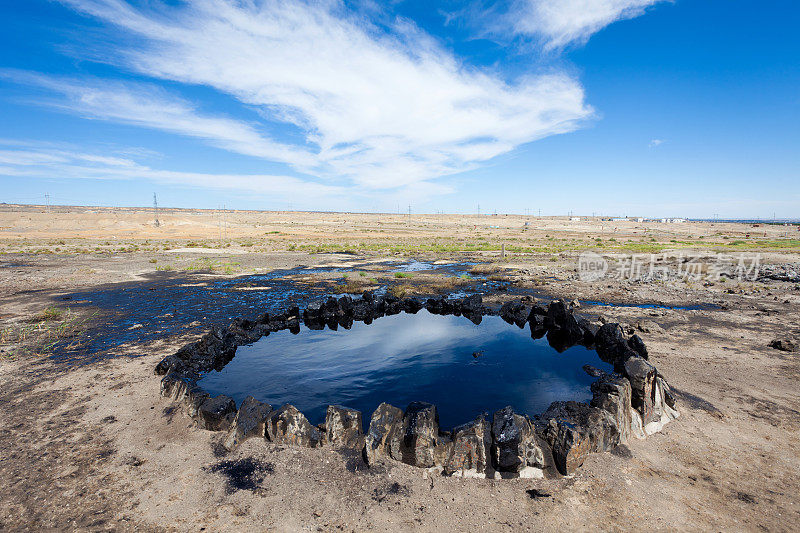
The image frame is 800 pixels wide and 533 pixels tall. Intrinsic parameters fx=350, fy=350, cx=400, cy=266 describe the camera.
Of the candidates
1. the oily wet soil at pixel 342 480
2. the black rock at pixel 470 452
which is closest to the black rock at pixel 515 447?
the black rock at pixel 470 452

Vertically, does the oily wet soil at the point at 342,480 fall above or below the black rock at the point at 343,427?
below

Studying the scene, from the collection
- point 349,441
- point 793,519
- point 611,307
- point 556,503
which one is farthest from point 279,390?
point 611,307

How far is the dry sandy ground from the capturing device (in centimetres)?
523

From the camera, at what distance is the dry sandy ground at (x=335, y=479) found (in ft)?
17.2

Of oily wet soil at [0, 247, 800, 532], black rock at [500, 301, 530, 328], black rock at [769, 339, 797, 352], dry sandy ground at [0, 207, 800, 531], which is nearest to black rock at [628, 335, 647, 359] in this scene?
dry sandy ground at [0, 207, 800, 531]

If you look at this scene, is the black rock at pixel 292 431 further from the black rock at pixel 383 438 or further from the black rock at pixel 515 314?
the black rock at pixel 515 314

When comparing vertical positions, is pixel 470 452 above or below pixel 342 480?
above

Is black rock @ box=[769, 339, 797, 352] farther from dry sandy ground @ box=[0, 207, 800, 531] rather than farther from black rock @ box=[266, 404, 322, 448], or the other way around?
black rock @ box=[266, 404, 322, 448]

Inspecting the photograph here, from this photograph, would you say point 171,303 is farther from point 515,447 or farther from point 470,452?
point 515,447

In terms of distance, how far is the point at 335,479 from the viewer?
6070mm

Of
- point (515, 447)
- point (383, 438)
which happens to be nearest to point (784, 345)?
point (515, 447)

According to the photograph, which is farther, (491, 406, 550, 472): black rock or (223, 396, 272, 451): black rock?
(223, 396, 272, 451): black rock

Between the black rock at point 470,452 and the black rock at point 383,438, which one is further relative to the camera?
the black rock at point 383,438

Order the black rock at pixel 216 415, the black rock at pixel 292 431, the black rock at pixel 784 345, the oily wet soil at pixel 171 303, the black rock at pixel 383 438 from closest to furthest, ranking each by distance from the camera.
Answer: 1. the black rock at pixel 383 438
2. the black rock at pixel 292 431
3. the black rock at pixel 216 415
4. the black rock at pixel 784 345
5. the oily wet soil at pixel 171 303
